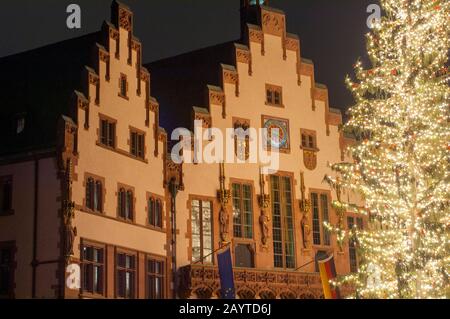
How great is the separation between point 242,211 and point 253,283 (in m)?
4.05

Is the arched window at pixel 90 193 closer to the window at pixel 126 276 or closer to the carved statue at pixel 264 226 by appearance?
the window at pixel 126 276

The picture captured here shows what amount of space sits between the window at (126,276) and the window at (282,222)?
8793 mm

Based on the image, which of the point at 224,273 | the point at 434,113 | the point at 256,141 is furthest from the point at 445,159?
the point at 256,141

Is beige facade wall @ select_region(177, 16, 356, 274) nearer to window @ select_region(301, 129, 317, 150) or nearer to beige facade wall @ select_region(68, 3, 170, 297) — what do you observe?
window @ select_region(301, 129, 317, 150)

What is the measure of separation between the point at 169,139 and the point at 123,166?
16.2ft

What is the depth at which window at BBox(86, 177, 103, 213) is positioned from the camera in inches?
1670

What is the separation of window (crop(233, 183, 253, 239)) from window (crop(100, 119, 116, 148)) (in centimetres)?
820

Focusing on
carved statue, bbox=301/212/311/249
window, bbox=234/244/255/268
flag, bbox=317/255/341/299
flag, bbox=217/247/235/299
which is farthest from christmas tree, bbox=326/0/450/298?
carved statue, bbox=301/212/311/249

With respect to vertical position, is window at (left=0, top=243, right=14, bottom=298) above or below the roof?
below

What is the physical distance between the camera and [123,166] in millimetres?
44781

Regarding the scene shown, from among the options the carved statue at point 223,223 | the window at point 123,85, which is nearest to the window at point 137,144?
the window at point 123,85

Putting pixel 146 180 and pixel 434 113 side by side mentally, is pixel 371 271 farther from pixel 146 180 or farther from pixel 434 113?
pixel 146 180

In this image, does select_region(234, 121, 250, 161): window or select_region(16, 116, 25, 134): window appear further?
select_region(234, 121, 250, 161): window
